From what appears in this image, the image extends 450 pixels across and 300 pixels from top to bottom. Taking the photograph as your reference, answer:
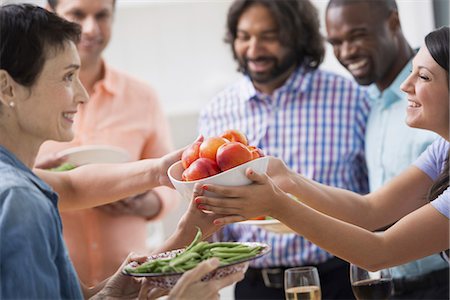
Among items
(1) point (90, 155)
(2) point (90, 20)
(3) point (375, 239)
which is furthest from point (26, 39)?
(2) point (90, 20)

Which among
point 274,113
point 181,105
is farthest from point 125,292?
point 181,105

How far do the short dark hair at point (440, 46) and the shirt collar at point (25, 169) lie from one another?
994 mm

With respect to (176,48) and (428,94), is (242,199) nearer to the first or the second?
(428,94)

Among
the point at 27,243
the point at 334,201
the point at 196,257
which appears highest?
the point at 27,243

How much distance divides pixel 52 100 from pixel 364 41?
1281mm

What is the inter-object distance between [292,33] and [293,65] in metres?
0.14

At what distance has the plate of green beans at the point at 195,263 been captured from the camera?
1585mm

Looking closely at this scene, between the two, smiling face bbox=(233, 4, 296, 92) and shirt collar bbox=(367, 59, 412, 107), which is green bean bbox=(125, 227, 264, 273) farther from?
smiling face bbox=(233, 4, 296, 92)

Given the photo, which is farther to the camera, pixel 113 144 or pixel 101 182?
pixel 113 144

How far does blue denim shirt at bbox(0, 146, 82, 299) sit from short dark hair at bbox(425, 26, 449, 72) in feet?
3.32

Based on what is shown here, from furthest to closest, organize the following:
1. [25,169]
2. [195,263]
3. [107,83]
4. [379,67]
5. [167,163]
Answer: [107,83], [379,67], [167,163], [25,169], [195,263]

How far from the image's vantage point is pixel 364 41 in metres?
2.69

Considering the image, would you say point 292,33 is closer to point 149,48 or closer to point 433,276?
point 433,276

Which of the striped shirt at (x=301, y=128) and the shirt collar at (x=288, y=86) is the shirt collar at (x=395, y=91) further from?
the shirt collar at (x=288, y=86)
